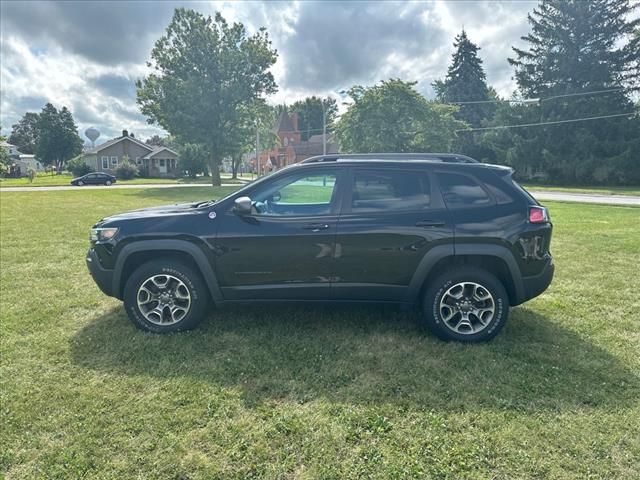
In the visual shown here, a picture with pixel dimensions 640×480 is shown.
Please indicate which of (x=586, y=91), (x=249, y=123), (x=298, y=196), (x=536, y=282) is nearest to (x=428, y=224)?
(x=536, y=282)

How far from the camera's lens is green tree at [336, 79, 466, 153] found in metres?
27.3

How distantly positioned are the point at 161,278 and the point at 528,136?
40.9 meters

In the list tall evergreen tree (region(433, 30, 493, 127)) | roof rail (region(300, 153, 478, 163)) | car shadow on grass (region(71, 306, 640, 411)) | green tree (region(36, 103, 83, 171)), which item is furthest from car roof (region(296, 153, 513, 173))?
green tree (region(36, 103, 83, 171))

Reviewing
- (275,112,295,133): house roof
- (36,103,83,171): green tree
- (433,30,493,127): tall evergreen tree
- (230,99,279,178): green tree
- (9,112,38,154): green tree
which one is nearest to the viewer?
(230,99,279,178): green tree

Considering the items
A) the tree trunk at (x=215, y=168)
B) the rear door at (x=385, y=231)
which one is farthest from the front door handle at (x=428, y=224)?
the tree trunk at (x=215, y=168)

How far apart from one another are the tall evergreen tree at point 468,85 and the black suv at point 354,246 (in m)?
44.1

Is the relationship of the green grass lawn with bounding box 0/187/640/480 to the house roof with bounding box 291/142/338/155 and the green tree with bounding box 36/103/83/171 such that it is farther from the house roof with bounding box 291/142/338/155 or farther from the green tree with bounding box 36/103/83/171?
the green tree with bounding box 36/103/83/171

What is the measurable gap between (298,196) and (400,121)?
25.7m

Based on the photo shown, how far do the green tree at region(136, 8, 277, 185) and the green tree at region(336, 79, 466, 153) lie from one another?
9689 mm

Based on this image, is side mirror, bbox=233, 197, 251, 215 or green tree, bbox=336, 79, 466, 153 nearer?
side mirror, bbox=233, 197, 251, 215

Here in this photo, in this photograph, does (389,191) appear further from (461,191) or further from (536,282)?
(536,282)

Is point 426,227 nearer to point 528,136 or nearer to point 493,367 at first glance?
point 493,367

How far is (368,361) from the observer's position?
3.42 meters

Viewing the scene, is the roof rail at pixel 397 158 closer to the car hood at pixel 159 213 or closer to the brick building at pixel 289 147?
the car hood at pixel 159 213
